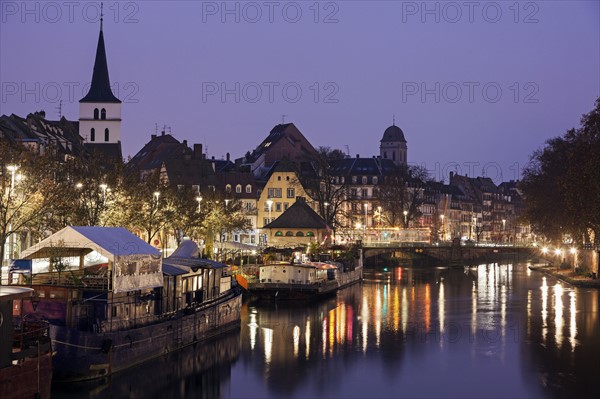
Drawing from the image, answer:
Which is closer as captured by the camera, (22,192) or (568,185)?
(22,192)

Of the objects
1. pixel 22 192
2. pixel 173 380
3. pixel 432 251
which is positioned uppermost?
pixel 22 192

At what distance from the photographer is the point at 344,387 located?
42438 millimetres

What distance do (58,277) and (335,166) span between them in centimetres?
8510

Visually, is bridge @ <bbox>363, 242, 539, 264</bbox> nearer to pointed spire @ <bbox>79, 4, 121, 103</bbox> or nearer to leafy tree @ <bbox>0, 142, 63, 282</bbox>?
pointed spire @ <bbox>79, 4, 121, 103</bbox>

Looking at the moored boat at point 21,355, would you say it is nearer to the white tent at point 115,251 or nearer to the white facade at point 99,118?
the white tent at point 115,251

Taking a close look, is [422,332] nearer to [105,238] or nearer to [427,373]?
[427,373]

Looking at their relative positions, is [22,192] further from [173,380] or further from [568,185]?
[568,185]

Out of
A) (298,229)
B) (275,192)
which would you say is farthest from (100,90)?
(298,229)

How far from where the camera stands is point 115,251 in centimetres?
4278

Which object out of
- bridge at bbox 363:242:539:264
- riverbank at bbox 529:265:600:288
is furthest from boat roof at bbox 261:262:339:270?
bridge at bbox 363:242:539:264

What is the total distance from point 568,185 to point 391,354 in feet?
130

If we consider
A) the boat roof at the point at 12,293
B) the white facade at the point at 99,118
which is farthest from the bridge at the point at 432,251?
the boat roof at the point at 12,293

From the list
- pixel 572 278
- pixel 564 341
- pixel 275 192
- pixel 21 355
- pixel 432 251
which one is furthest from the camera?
pixel 432 251

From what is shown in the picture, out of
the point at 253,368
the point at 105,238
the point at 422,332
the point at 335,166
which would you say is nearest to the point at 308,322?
the point at 422,332
